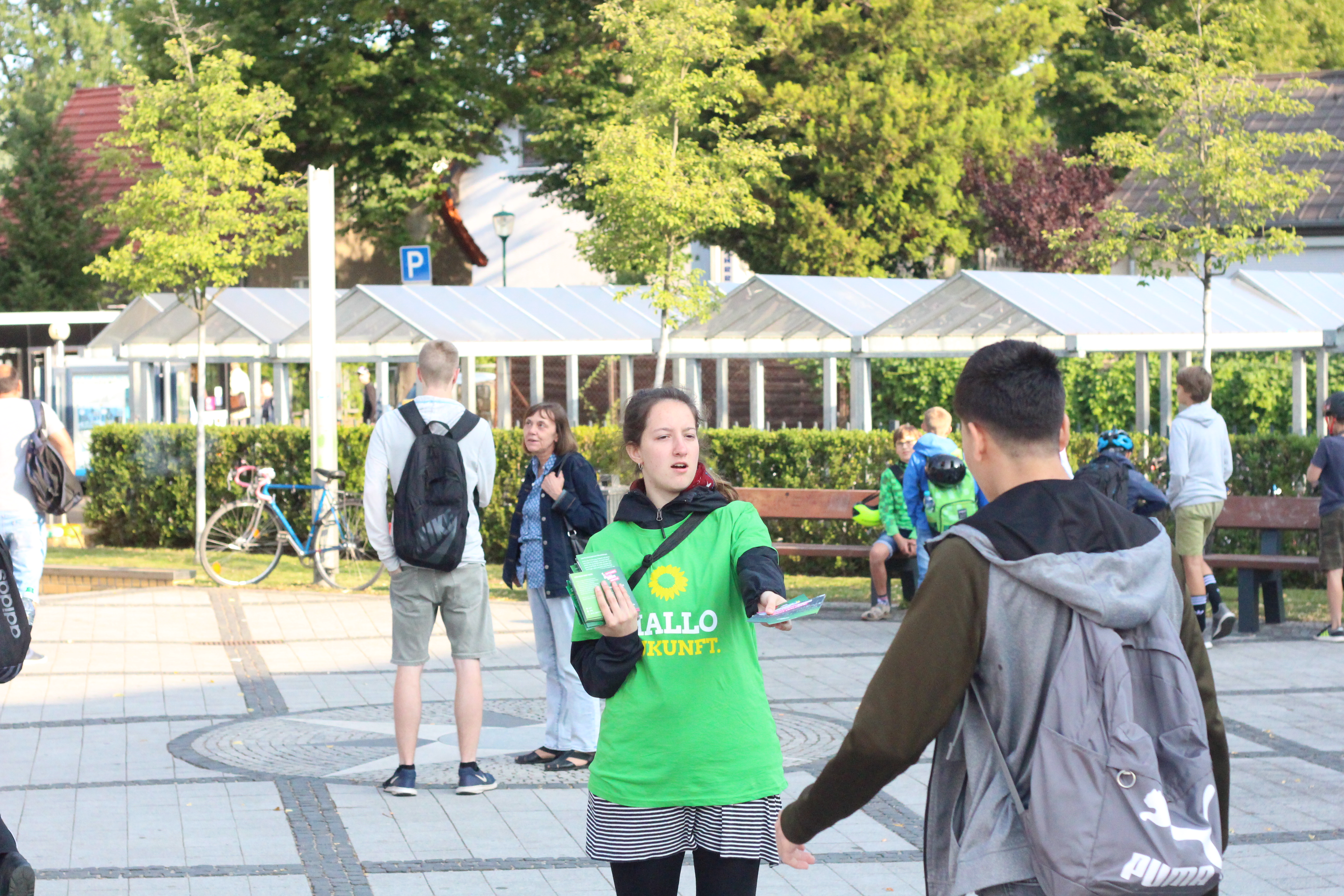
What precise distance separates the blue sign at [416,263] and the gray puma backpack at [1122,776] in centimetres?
1847

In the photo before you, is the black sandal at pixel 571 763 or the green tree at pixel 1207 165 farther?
the green tree at pixel 1207 165

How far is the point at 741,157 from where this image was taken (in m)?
18.1

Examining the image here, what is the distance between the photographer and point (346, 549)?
46.9 feet

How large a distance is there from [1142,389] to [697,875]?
48.0 ft

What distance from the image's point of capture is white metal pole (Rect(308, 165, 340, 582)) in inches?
573

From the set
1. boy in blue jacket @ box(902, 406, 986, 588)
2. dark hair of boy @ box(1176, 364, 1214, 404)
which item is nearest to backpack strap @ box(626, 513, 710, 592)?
boy in blue jacket @ box(902, 406, 986, 588)

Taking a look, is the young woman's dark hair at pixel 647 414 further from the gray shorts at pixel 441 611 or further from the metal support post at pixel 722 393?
the metal support post at pixel 722 393

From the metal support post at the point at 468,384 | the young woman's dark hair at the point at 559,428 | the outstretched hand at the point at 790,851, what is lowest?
the outstretched hand at the point at 790,851

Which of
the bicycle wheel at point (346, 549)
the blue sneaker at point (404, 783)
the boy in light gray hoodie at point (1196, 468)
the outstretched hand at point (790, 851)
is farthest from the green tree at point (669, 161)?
the outstretched hand at point (790, 851)

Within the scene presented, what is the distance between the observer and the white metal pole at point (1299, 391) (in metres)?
17.4

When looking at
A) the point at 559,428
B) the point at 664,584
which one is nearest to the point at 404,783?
the point at 559,428

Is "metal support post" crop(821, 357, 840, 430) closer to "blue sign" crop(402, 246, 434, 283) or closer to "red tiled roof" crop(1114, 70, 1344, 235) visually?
"blue sign" crop(402, 246, 434, 283)

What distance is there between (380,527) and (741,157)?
40.0 feet

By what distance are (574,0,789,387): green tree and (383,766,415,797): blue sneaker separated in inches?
442
